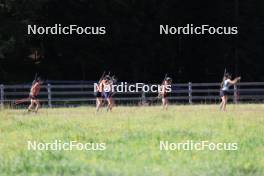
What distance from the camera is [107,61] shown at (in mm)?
48281

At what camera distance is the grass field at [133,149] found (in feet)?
42.8

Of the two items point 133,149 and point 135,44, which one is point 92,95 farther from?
point 133,149

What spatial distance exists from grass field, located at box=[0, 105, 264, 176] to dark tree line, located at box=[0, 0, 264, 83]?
788 inches

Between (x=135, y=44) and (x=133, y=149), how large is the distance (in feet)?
108

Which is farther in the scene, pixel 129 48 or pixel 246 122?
pixel 129 48

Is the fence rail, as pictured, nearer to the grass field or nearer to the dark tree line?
the dark tree line

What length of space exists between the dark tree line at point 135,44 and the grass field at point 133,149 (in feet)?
65.6

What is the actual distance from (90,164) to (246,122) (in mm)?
10491

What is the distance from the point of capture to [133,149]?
52.3 ft

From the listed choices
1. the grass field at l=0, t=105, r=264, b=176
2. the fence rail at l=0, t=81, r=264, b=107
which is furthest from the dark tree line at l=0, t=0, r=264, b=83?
the grass field at l=0, t=105, r=264, b=176

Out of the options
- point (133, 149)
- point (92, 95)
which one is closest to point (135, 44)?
point (92, 95)

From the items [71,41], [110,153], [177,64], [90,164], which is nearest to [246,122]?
[110,153]

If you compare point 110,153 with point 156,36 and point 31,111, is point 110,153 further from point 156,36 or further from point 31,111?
point 156,36

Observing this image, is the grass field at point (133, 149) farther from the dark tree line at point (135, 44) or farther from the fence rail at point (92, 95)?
the dark tree line at point (135, 44)
